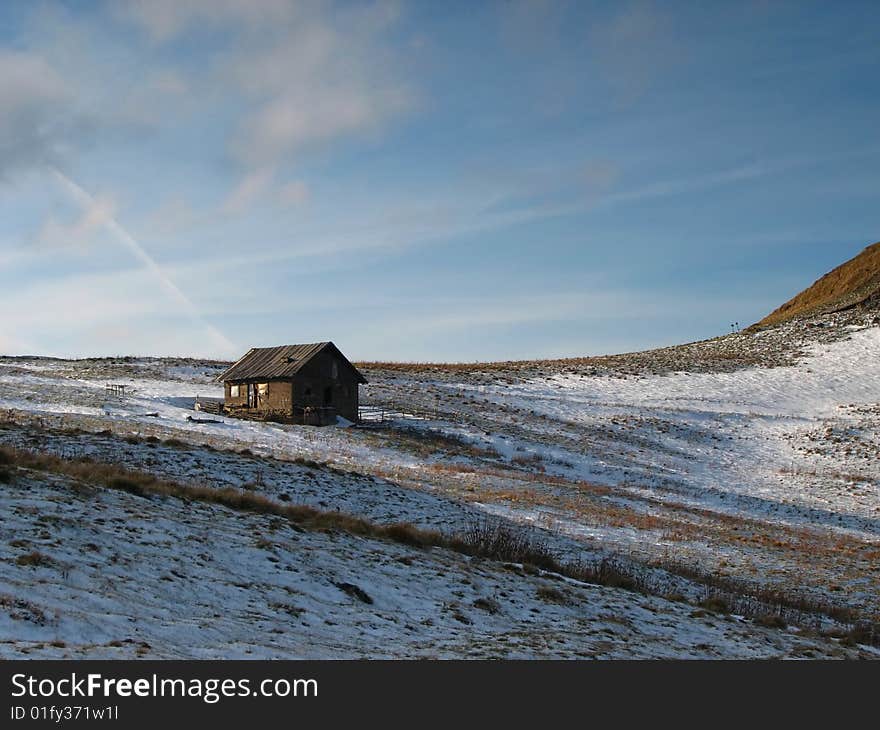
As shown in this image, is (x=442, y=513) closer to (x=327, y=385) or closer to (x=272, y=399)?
(x=327, y=385)

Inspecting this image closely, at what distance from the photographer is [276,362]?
182ft

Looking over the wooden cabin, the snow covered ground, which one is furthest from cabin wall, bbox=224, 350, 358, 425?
the snow covered ground

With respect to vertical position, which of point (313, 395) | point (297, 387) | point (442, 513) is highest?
point (297, 387)

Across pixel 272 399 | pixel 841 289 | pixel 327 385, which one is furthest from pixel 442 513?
pixel 841 289

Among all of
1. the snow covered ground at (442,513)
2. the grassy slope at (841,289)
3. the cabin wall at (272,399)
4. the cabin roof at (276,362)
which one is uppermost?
the grassy slope at (841,289)

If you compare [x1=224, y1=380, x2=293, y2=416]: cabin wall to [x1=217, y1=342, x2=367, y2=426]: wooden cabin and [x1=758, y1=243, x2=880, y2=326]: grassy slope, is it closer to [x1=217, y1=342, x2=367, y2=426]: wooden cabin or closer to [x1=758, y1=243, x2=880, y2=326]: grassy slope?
[x1=217, y1=342, x2=367, y2=426]: wooden cabin

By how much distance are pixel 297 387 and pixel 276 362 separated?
321 cm

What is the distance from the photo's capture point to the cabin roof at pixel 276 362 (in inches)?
2115

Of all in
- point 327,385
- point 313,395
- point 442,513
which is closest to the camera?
point 442,513

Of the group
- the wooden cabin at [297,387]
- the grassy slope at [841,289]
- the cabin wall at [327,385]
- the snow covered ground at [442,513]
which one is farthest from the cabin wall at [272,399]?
the grassy slope at [841,289]

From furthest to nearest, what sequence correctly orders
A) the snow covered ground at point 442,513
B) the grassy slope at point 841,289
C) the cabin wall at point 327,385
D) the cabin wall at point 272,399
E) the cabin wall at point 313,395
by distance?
the grassy slope at point 841,289
the cabin wall at point 327,385
the cabin wall at point 272,399
the cabin wall at point 313,395
the snow covered ground at point 442,513

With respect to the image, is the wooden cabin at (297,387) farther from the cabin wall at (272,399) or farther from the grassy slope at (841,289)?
the grassy slope at (841,289)
